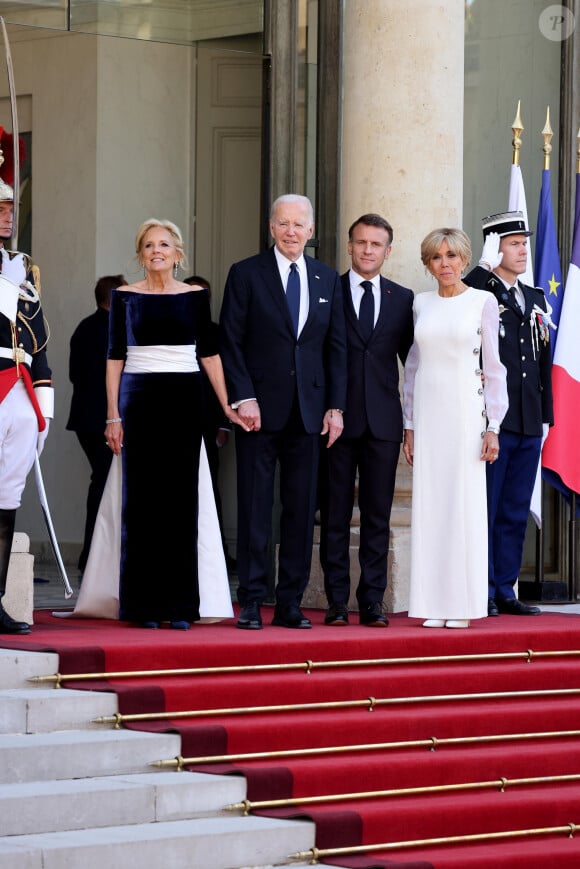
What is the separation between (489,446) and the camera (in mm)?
7078

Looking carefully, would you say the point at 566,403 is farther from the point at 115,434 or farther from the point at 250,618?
the point at 115,434

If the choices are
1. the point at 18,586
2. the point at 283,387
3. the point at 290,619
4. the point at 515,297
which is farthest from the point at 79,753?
the point at 515,297

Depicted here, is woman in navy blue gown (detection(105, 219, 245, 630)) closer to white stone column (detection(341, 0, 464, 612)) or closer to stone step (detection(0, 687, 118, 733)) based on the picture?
stone step (detection(0, 687, 118, 733))

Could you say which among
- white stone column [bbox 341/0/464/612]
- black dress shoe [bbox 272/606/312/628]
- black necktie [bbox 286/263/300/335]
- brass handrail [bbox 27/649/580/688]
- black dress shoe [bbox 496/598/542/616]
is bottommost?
brass handrail [bbox 27/649/580/688]

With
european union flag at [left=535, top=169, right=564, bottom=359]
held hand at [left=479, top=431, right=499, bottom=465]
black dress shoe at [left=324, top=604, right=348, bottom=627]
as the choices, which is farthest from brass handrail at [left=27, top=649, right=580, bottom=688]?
european union flag at [left=535, top=169, right=564, bottom=359]

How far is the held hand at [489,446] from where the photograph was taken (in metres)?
7.07

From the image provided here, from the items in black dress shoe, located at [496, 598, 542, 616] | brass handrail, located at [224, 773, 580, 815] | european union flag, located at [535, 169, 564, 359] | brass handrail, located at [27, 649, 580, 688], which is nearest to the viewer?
brass handrail, located at [224, 773, 580, 815]

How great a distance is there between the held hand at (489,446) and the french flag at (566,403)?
1487 millimetres

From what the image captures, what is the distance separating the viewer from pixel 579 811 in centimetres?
573

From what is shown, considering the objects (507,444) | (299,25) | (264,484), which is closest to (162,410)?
(264,484)

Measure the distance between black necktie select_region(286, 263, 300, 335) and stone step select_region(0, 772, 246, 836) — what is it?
2216 mm

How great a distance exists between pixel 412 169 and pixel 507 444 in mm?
1415

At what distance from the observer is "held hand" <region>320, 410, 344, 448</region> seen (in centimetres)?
701

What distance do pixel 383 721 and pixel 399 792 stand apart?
372mm
